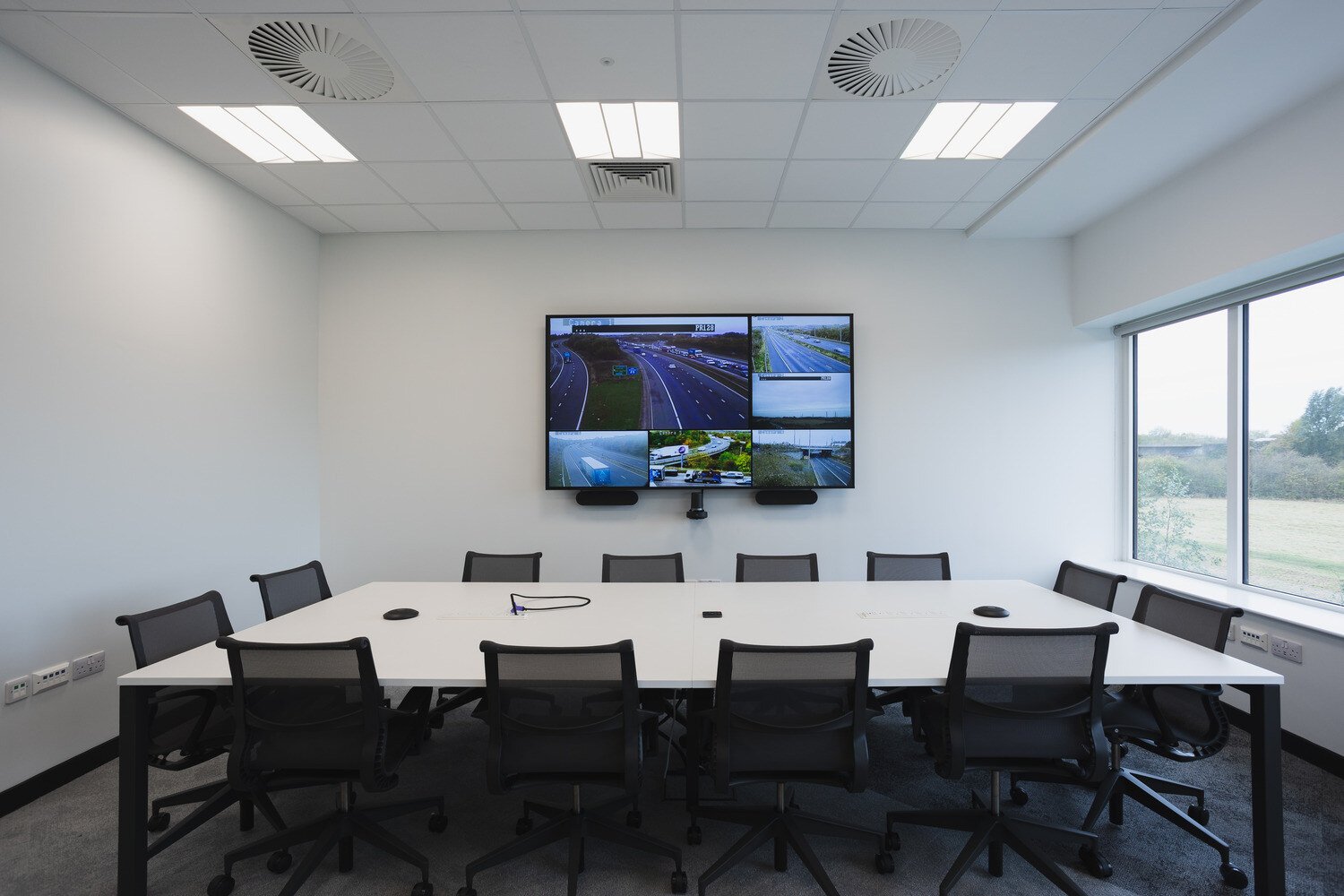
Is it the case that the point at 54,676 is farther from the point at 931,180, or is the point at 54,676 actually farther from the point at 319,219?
the point at 931,180

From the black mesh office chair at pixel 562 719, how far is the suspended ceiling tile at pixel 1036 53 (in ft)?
9.97

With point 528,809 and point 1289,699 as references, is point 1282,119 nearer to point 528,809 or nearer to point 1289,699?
point 1289,699

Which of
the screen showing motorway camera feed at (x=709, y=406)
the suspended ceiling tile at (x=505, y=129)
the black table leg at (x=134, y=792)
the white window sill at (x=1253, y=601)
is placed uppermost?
the suspended ceiling tile at (x=505, y=129)

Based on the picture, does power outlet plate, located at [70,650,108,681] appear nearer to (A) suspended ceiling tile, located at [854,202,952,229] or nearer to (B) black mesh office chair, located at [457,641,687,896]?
(B) black mesh office chair, located at [457,641,687,896]

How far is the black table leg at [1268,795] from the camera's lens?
1942 mm

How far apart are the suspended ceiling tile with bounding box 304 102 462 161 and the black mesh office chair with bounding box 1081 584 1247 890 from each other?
432cm

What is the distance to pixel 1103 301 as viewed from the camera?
4371 millimetres

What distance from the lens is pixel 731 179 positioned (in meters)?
3.87

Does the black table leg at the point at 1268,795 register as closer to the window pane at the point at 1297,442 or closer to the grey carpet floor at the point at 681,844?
the grey carpet floor at the point at 681,844

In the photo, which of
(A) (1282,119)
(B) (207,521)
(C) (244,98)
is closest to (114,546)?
(B) (207,521)

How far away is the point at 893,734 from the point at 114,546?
4.39 meters

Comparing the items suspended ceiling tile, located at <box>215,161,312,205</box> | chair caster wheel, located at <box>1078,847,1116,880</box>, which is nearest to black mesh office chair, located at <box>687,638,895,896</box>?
chair caster wheel, located at <box>1078,847,1116,880</box>

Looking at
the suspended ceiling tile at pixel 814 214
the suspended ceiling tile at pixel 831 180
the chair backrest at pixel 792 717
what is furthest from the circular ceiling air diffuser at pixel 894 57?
the chair backrest at pixel 792 717

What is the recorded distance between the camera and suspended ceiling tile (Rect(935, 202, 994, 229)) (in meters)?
4.26
